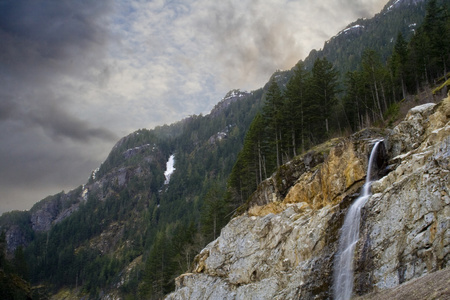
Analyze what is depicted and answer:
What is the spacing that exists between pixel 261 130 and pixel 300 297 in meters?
29.0

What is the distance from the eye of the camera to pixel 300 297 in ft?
69.8

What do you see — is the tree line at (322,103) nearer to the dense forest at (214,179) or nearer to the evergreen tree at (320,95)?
the evergreen tree at (320,95)

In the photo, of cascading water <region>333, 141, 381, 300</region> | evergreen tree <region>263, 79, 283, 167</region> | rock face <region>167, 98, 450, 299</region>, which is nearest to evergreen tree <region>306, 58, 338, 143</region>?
evergreen tree <region>263, 79, 283, 167</region>

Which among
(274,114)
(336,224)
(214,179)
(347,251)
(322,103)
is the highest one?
(214,179)

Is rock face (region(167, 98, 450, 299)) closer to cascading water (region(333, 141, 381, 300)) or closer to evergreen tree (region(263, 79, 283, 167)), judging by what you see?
cascading water (region(333, 141, 381, 300))

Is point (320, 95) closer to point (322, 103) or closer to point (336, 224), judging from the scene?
point (322, 103)

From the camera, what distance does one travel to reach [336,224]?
2117cm

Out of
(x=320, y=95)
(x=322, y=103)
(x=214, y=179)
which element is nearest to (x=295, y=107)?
(x=320, y=95)

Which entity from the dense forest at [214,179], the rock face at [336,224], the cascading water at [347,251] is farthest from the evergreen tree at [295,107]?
the cascading water at [347,251]

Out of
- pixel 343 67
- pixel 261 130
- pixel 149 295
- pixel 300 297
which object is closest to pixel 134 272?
pixel 149 295

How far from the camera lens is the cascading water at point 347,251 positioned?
18.0m

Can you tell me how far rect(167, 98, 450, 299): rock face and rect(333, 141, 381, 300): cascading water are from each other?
0.51 metres

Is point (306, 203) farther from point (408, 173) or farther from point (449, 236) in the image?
point (449, 236)

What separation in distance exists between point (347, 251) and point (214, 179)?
396 ft
